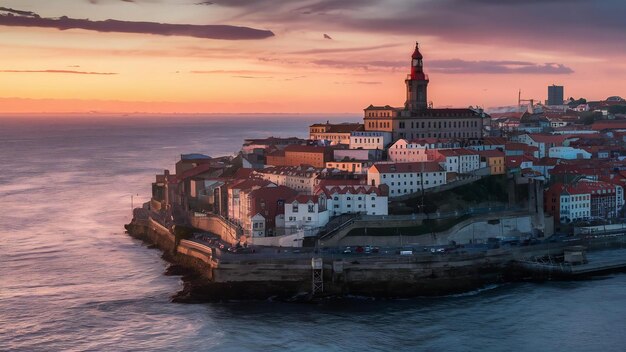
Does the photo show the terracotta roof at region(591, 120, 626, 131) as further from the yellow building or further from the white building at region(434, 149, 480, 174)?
the white building at region(434, 149, 480, 174)

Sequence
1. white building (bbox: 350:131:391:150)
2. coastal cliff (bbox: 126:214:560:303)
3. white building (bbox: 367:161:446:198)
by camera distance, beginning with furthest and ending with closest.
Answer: white building (bbox: 350:131:391:150) < white building (bbox: 367:161:446:198) < coastal cliff (bbox: 126:214:560:303)

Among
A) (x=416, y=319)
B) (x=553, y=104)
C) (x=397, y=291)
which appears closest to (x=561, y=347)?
(x=416, y=319)

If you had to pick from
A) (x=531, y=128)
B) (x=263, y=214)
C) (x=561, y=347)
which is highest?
(x=531, y=128)

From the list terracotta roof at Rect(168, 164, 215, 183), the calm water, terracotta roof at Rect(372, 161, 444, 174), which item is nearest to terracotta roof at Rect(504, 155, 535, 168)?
terracotta roof at Rect(372, 161, 444, 174)

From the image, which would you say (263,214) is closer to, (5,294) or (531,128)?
(5,294)

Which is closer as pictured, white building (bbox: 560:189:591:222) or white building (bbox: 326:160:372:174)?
white building (bbox: 560:189:591:222)
